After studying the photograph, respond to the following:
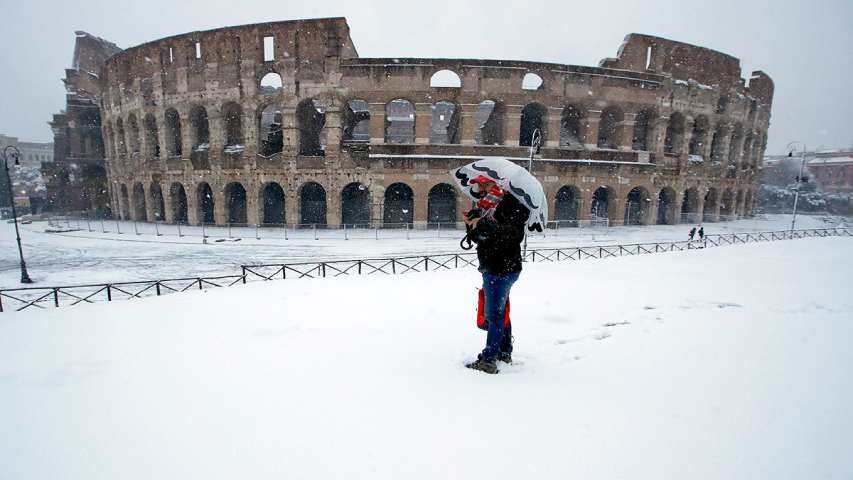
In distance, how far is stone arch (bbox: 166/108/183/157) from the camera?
2586cm

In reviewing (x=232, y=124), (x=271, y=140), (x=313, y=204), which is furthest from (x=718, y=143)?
(x=232, y=124)

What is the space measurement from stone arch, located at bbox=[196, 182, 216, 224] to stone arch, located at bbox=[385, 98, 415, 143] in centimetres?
1420

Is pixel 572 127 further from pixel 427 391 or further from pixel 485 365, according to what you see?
pixel 427 391

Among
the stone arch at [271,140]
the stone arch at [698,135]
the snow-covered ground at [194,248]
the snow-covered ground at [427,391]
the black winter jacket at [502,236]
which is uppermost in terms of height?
the stone arch at [698,135]

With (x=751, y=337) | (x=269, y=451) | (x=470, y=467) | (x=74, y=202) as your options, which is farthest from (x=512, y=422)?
(x=74, y=202)

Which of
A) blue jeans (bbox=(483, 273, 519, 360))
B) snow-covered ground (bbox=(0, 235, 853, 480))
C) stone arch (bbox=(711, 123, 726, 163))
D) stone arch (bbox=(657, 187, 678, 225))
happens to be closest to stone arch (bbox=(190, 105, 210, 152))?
snow-covered ground (bbox=(0, 235, 853, 480))

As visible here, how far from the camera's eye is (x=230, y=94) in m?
23.5

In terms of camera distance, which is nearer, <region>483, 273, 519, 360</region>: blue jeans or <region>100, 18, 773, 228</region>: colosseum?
<region>483, 273, 519, 360</region>: blue jeans

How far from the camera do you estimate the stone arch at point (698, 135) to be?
27136 millimetres

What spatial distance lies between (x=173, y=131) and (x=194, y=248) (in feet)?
46.9

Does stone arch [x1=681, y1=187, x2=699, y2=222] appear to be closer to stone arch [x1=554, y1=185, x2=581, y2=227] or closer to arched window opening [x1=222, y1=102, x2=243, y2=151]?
stone arch [x1=554, y1=185, x2=581, y2=227]

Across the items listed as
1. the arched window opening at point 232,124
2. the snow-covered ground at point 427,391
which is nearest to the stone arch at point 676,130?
the snow-covered ground at point 427,391

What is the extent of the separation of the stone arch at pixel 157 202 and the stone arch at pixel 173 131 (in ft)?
9.78

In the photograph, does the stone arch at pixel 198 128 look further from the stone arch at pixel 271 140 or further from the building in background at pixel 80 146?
the building in background at pixel 80 146
